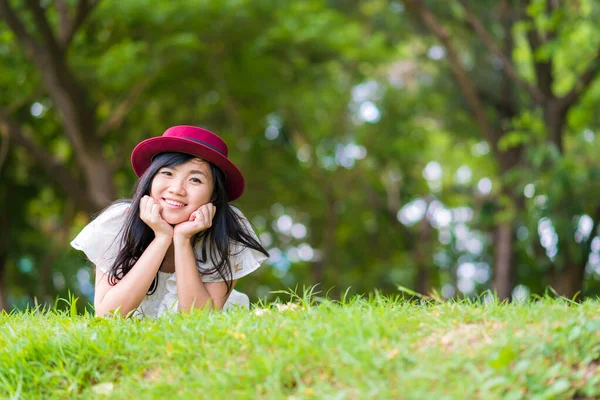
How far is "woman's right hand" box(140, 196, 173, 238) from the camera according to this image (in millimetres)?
4238

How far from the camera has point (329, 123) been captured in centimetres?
1791

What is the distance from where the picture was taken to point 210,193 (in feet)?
14.7

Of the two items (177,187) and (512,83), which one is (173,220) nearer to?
(177,187)

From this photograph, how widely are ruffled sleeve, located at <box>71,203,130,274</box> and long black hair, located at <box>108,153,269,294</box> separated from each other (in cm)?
7

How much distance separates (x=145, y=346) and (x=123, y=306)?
83cm

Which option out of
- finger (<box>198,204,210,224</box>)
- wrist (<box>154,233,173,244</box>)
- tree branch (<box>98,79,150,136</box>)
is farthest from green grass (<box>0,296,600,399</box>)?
tree branch (<box>98,79,150,136</box>)

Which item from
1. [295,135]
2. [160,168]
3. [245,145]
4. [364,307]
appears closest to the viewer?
[364,307]

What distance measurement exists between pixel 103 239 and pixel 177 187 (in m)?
0.55

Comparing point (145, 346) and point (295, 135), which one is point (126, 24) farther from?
point (145, 346)

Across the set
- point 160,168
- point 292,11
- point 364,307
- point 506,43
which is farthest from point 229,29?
point 364,307

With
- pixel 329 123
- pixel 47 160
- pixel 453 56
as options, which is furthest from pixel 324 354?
pixel 329 123

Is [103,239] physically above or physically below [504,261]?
above

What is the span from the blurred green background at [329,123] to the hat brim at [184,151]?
4.45m

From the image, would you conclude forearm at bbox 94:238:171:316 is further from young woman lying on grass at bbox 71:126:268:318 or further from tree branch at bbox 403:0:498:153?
tree branch at bbox 403:0:498:153
